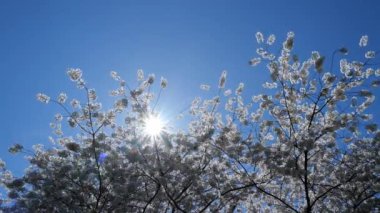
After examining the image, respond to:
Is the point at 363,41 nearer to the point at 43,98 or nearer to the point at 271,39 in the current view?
the point at 271,39

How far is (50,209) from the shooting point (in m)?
10.4

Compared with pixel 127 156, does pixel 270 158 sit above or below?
below

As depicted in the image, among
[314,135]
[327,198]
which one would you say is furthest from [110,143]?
[327,198]

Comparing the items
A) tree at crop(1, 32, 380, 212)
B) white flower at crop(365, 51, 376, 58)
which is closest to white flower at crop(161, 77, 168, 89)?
tree at crop(1, 32, 380, 212)

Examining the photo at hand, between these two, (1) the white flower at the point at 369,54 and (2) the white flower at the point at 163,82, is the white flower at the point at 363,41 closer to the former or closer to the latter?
(1) the white flower at the point at 369,54

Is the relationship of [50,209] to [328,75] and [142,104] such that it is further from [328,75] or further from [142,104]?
[328,75]

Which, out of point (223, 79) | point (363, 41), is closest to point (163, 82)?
point (223, 79)

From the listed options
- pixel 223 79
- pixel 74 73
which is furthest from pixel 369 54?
pixel 74 73

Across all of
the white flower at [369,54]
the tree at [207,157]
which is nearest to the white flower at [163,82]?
the tree at [207,157]

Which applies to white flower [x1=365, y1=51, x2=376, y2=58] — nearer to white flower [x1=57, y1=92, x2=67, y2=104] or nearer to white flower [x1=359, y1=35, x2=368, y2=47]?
white flower [x1=359, y1=35, x2=368, y2=47]

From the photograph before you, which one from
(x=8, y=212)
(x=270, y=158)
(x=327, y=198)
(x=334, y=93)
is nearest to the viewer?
(x=334, y=93)

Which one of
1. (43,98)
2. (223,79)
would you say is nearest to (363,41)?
(223,79)

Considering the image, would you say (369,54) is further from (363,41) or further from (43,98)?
(43,98)

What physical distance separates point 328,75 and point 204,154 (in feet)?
14.4
